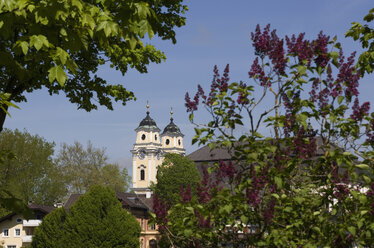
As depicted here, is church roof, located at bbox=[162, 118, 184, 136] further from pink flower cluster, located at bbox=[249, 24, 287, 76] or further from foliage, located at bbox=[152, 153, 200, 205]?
pink flower cluster, located at bbox=[249, 24, 287, 76]

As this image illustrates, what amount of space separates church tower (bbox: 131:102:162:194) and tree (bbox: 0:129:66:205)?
55345 mm

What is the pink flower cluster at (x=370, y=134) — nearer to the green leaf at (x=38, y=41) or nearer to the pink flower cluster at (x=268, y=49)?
the pink flower cluster at (x=268, y=49)

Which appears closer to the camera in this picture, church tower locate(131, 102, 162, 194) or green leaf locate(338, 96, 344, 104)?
green leaf locate(338, 96, 344, 104)

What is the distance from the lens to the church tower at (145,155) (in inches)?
5148

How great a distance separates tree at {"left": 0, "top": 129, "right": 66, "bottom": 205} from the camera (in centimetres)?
7219

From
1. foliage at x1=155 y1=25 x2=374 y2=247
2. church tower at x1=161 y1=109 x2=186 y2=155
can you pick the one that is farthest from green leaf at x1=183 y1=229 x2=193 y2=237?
church tower at x1=161 y1=109 x2=186 y2=155

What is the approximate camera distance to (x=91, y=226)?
4678 cm

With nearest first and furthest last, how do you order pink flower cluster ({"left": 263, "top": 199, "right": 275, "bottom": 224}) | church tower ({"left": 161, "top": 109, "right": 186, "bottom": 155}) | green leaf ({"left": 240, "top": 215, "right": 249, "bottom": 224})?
pink flower cluster ({"left": 263, "top": 199, "right": 275, "bottom": 224})
green leaf ({"left": 240, "top": 215, "right": 249, "bottom": 224})
church tower ({"left": 161, "top": 109, "right": 186, "bottom": 155})

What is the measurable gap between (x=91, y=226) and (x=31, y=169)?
29969mm

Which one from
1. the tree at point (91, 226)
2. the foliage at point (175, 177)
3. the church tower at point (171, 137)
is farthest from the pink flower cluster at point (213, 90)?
the church tower at point (171, 137)

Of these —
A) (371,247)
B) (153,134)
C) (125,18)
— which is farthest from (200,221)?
(153,134)

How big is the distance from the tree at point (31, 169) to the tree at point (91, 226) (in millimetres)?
24998

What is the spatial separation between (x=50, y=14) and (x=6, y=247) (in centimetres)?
6626

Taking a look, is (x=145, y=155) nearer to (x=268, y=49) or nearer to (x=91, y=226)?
(x=91, y=226)
